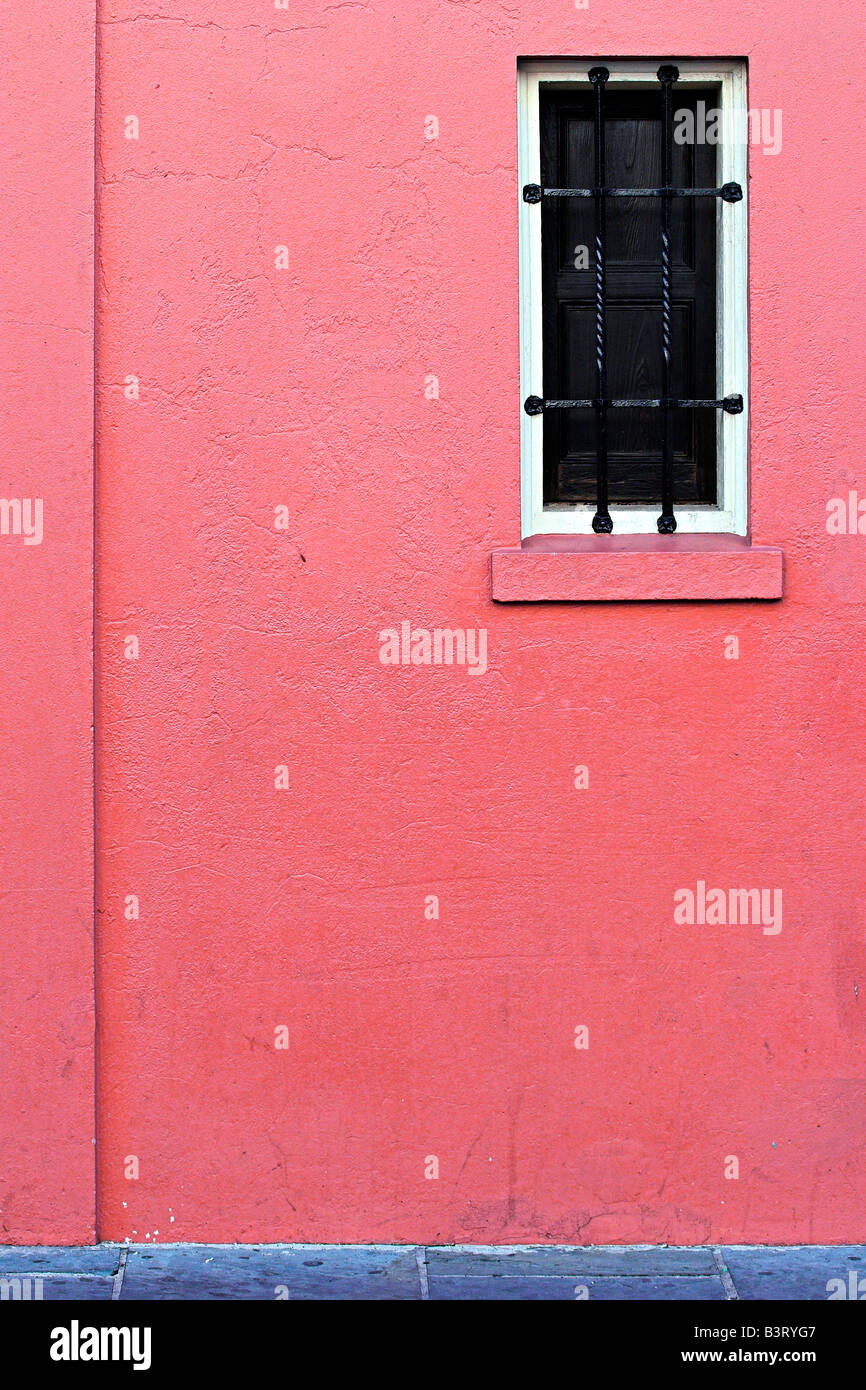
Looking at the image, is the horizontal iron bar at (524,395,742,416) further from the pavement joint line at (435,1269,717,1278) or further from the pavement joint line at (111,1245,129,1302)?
the pavement joint line at (111,1245,129,1302)

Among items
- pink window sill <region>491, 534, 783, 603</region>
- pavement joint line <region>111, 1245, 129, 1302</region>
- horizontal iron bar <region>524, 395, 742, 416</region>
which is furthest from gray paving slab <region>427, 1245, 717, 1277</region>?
horizontal iron bar <region>524, 395, 742, 416</region>

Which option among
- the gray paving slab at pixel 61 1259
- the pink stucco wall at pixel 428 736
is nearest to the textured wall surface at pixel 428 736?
the pink stucco wall at pixel 428 736

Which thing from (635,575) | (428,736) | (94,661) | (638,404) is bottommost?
(428,736)

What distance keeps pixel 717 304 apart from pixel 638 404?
1.43 ft

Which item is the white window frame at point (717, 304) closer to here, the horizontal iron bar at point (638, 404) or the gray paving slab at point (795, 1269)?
the horizontal iron bar at point (638, 404)

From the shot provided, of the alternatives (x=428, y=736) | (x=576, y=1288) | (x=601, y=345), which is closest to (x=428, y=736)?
(x=428, y=736)

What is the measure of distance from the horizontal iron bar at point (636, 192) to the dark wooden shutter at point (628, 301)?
51 mm

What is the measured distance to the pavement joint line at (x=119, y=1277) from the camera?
384 centimetres

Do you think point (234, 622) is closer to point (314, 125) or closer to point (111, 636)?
point (111, 636)

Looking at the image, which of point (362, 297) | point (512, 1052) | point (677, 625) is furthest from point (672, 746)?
point (362, 297)

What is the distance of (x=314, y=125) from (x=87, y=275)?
83 centimetres

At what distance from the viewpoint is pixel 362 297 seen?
13.6 feet

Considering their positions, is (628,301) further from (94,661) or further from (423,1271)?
(423,1271)

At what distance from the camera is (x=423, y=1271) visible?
3.97m
